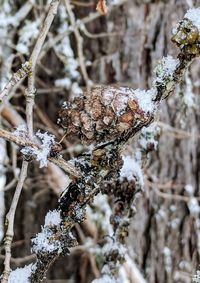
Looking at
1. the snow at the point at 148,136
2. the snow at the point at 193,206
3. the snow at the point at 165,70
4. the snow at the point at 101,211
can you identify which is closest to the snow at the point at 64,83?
the snow at the point at 101,211

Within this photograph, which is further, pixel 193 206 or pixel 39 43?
pixel 193 206

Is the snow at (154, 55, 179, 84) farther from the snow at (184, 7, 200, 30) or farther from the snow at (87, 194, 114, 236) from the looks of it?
the snow at (87, 194, 114, 236)

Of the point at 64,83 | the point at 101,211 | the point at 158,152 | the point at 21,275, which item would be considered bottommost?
the point at 21,275

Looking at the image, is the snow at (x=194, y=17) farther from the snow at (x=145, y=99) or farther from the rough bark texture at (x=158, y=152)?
the rough bark texture at (x=158, y=152)

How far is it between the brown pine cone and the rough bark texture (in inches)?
35.5

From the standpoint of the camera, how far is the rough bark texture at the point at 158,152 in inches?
52.7

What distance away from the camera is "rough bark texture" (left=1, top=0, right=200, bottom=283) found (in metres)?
1.34

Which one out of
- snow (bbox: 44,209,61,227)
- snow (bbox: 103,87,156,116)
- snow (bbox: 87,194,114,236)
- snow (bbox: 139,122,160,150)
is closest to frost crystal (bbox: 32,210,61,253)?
snow (bbox: 44,209,61,227)

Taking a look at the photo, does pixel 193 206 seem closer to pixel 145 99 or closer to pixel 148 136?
pixel 148 136

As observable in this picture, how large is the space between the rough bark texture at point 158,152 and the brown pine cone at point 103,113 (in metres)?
0.90

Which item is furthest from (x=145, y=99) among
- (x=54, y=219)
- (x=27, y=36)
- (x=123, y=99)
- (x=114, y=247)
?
(x=27, y=36)

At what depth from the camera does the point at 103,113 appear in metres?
Result: 0.42

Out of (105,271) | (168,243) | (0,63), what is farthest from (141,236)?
(105,271)

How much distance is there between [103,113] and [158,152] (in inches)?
38.0
